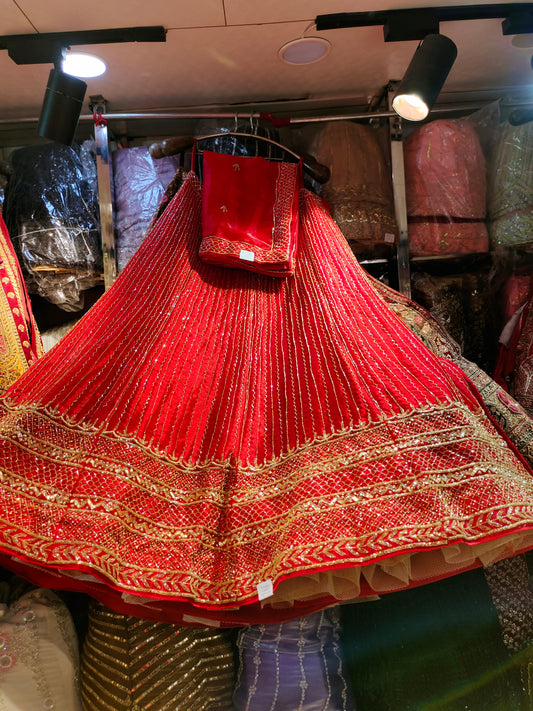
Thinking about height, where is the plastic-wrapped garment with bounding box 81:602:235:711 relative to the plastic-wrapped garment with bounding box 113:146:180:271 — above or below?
below

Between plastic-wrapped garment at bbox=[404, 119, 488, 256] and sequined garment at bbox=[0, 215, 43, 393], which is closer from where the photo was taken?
sequined garment at bbox=[0, 215, 43, 393]

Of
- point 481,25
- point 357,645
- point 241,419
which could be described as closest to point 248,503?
point 241,419

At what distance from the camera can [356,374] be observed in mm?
1162

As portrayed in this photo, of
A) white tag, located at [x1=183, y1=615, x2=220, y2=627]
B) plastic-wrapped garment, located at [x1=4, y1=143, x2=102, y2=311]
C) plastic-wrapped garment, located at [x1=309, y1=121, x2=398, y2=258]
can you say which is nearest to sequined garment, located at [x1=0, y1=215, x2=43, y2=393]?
plastic-wrapped garment, located at [x1=4, y1=143, x2=102, y2=311]

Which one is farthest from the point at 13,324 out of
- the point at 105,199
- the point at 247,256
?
the point at 247,256

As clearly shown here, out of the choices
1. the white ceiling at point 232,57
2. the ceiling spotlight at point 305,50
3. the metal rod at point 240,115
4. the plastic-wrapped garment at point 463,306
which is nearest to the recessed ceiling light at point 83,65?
the white ceiling at point 232,57

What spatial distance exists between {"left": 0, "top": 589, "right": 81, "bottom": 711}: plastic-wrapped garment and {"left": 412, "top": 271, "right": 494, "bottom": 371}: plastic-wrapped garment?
1.56 metres

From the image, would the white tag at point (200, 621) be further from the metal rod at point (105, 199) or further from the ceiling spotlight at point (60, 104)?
the ceiling spotlight at point (60, 104)

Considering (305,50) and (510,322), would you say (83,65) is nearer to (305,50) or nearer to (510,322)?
(305,50)

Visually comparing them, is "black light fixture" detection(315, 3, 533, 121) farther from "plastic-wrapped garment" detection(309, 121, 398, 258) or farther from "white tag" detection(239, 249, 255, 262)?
"white tag" detection(239, 249, 255, 262)

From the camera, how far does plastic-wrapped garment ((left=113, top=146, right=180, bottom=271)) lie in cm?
190

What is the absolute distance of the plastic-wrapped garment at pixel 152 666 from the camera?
3.60ft

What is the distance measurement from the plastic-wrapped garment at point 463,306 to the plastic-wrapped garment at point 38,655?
1.56 metres

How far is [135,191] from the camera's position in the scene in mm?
1920
